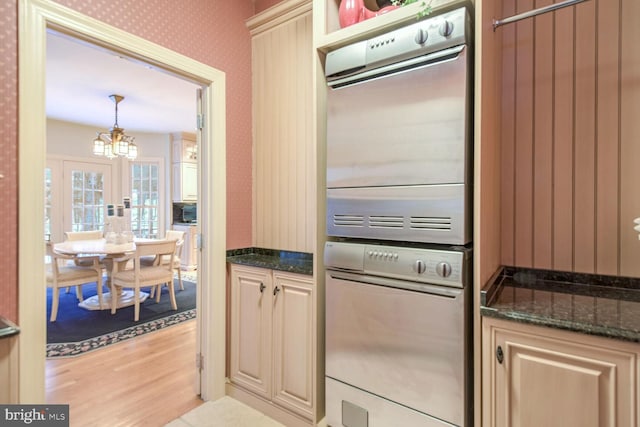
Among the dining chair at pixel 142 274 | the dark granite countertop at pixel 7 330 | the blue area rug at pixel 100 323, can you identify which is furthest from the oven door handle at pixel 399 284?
the dining chair at pixel 142 274

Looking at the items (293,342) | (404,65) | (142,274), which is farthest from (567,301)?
(142,274)

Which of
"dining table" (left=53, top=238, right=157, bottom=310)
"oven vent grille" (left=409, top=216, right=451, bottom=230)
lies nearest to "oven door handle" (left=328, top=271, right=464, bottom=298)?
"oven vent grille" (left=409, top=216, right=451, bottom=230)

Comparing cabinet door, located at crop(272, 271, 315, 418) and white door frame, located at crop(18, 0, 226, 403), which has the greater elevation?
white door frame, located at crop(18, 0, 226, 403)

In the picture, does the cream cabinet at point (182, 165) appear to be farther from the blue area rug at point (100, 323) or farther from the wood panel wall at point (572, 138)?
the wood panel wall at point (572, 138)

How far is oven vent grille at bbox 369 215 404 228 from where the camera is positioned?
4.49 ft

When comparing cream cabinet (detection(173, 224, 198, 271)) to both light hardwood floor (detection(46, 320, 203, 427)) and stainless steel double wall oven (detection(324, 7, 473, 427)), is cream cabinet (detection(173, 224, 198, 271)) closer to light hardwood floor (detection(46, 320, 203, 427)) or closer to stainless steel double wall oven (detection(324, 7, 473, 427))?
light hardwood floor (detection(46, 320, 203, 427))

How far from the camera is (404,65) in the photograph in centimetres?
136

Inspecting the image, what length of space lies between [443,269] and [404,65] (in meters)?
0.83

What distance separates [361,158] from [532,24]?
1.03m

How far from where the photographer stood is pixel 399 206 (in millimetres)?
1369

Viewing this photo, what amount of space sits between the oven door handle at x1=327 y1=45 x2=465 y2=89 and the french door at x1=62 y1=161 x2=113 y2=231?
18.9ft

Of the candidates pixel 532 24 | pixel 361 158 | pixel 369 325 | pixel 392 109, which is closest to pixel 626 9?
pixel 532 24

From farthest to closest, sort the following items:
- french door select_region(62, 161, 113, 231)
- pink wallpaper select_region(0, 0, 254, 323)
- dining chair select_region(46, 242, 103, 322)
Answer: french door select_region(62, 161, 113, 231) → dining chair select_region(46, 242, 103, 322) → pink wallpaper select_region(0, 0, 254, 323)

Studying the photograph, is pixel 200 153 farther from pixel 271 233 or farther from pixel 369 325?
pixel 369 325
